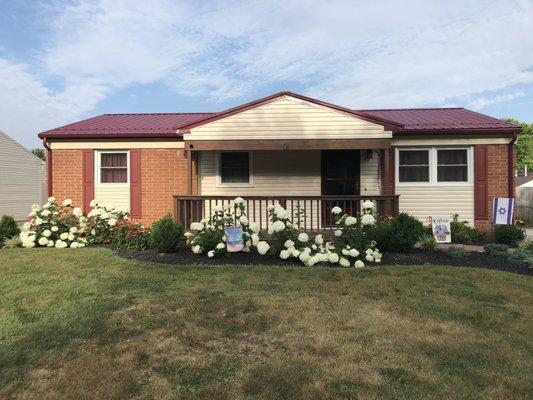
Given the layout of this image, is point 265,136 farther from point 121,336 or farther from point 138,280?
point 121,336

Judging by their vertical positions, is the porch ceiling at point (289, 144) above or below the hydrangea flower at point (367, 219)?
above

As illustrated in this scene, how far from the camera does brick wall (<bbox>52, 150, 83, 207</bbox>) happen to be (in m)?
11.5

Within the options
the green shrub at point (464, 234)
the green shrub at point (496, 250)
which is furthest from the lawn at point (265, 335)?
the green shrub at point (464, 234)

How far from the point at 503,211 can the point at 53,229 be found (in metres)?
10.7

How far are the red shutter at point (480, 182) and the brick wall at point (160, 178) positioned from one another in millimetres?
7688

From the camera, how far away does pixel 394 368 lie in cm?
337

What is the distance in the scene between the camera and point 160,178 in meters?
11.4

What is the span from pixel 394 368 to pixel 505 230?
8.29 meters

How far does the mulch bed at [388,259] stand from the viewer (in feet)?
24.4

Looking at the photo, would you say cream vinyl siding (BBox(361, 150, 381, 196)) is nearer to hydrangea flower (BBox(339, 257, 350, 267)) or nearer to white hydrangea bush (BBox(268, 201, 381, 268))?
white hydrangea bush (BBox(268, 201, 381, 268))

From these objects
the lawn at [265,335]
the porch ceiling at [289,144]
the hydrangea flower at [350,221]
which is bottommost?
the lawn at [265,335]

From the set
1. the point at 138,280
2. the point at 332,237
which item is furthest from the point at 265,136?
the point at 138,280

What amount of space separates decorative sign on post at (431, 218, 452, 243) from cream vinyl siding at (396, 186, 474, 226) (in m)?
1.03

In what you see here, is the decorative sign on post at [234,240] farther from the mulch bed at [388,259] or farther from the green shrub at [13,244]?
the green shrub at [13,244]
